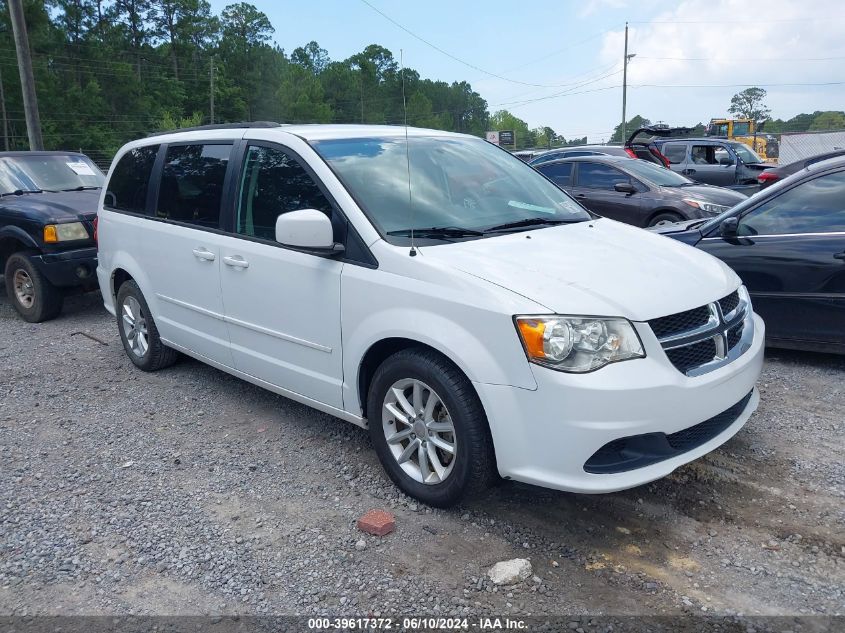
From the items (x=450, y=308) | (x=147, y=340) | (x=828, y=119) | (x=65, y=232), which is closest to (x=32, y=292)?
(x=65, y=232)

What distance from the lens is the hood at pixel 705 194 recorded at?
388 inches

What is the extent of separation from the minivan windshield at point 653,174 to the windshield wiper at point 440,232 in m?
7.40

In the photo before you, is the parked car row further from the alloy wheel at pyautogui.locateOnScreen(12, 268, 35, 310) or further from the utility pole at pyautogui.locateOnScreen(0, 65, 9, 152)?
the utility pole at pyautogui.locateOnScreen(0, 65, 9, 152)

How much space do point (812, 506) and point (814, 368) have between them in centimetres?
224

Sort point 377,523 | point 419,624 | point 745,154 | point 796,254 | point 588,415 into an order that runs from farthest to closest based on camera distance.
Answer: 1. point 745,154
2. point 796,254
3. point 377,523
4. point 588,415
5. point 419,624

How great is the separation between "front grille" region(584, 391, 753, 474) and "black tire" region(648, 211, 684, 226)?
7.17m

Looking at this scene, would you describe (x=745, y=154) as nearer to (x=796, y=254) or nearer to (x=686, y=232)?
(x=686, y=232)

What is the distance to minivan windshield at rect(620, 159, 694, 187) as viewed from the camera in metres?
10.5

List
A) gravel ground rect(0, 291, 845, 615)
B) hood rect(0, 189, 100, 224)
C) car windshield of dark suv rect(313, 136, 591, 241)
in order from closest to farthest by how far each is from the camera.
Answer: gravel ground rect(0, 291, 845, 615), car windshield of dark suv rect(313, 136, 591, 241), hood rect(0, 189, 100, 224)

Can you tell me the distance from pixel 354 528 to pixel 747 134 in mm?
39607

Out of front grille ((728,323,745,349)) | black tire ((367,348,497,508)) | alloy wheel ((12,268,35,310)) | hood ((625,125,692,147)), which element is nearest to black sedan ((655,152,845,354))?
front grille ((728,323,745,349))

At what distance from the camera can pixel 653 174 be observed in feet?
35.2

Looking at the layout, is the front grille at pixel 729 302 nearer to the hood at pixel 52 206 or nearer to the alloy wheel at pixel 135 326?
the alloy wheel at pixel 135 326

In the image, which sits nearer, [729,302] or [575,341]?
[575,341]
